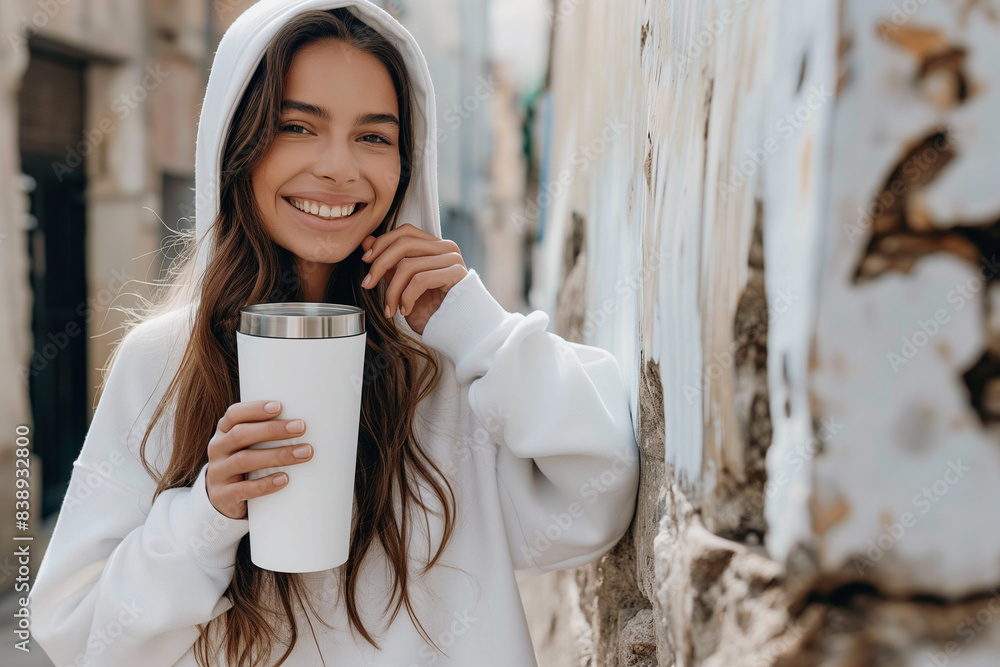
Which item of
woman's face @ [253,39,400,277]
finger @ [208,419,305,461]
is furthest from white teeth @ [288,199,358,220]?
finger @ [208,419,305,461]

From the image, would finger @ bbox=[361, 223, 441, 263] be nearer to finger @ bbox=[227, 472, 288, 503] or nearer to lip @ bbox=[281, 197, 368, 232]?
lip @ bbox=[281, 197, 368, 232]

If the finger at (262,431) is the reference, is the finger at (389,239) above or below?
above

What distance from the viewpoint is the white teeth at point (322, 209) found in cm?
141

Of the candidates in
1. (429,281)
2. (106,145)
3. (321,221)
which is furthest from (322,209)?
(106,145)

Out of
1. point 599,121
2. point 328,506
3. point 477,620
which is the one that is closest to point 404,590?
point 477,620

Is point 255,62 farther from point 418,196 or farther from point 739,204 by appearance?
point 739,204

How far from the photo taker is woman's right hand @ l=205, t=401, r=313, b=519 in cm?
104

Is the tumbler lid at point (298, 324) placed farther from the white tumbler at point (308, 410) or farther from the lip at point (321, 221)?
the lip at point (321, 221)

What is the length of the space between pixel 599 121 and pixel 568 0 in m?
1.46

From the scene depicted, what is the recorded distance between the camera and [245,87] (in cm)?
143

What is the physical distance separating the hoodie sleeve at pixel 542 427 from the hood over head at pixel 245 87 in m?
0.35

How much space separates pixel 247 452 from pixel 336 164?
0.54 meters

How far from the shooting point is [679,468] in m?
1.04

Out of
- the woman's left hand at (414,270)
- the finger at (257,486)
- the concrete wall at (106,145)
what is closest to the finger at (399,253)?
the woman's left hand at (414,270)
